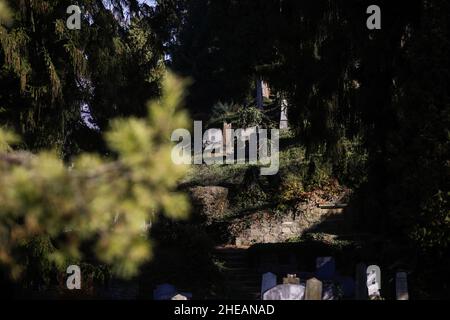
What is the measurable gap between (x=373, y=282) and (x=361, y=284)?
1.49 ft

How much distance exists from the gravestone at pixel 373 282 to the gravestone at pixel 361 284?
0.20 meters

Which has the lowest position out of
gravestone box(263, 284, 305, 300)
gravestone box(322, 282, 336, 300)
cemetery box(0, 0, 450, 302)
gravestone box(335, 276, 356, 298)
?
gravestone box(335, 276, 356, 298)

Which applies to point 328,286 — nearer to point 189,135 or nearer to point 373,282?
point 373,282

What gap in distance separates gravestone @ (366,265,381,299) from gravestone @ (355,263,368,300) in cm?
20

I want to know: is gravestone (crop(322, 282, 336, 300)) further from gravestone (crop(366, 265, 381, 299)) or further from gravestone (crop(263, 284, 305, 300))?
gravestone (crop(263, 284, 305, 300))

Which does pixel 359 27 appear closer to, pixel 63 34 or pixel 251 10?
pixel 251 10

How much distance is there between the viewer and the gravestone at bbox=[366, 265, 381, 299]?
348 inches

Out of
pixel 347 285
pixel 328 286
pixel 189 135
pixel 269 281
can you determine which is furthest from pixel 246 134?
pixel 328 286

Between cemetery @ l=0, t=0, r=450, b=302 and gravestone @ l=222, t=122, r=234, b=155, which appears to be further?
gravestone @ l=222, t=122, r=234, b=155

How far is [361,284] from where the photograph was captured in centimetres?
942

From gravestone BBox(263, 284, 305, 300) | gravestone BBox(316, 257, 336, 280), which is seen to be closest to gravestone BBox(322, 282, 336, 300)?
gravestone BBox(263, 284, 305, 300)

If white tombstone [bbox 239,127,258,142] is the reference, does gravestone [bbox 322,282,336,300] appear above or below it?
below

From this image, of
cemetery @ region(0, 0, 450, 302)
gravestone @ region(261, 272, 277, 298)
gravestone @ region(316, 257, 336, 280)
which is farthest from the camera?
gravestone @ region(316, 257, 336, 280)

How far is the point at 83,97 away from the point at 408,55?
19.1 feet
